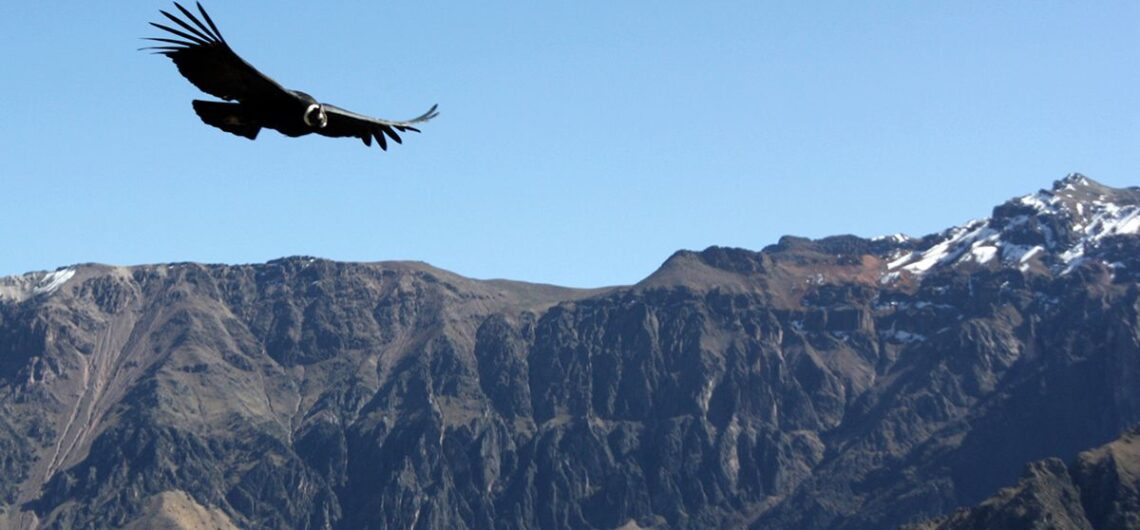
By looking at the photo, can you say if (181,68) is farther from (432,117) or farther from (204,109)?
(432,117)

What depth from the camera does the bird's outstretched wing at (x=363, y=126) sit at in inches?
1667

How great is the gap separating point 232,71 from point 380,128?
518cm

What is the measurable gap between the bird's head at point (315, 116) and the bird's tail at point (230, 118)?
4.13 feet

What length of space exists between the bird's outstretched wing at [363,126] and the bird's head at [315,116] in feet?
1.07

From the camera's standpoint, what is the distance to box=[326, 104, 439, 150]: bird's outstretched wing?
4234 cm

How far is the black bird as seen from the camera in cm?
3856

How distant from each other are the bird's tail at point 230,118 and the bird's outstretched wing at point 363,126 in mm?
1482

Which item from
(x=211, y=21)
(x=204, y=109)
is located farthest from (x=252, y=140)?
(x=211, y=21)

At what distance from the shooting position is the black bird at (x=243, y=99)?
3856 centimetres

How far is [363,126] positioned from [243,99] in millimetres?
3423

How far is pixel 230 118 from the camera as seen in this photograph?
41625mm

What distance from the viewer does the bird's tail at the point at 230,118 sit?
1625 inches

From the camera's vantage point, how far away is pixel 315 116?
41.0 meters

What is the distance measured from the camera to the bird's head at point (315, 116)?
133 feet
